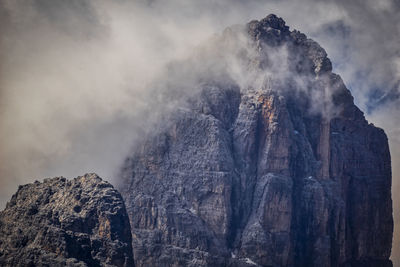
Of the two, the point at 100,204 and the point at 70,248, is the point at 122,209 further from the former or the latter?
the point at 70,248

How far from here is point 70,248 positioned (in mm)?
148875

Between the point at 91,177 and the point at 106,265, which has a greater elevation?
the point at 91,177

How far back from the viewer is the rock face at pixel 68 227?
149875 mm

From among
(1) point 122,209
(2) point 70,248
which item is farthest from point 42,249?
(1) point 122,209

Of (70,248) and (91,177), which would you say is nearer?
(70,248)

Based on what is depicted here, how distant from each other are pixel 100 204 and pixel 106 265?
12134 millimetres

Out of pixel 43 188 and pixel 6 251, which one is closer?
pixel 6 251

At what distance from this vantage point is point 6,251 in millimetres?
155250

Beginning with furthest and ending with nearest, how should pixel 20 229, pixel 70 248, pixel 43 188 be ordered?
pixel 43 188
pixel 20 229
pixel 70 248

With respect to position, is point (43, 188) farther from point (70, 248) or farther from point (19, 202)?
point (70, 248)

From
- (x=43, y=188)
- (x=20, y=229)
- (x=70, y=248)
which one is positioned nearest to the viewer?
(x=70, y=248)

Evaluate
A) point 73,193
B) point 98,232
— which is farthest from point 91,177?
point 98,232

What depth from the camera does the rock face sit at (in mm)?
149875

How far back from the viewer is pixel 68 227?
154m
